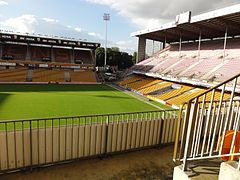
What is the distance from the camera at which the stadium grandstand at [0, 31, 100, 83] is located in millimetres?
31036

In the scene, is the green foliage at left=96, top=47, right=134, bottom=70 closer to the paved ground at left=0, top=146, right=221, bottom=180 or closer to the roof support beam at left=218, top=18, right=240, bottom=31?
the roof support beam at left=218, top=18, right=240, bottom=31

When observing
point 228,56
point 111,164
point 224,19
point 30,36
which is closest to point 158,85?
point 228,56

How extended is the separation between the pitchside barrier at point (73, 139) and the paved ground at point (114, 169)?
0.22 meters

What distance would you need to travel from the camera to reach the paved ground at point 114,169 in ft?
16.9

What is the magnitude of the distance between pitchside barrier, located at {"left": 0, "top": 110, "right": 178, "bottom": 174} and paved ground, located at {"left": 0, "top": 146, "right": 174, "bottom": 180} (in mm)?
219

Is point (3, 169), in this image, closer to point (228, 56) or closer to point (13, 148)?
point (13, 148)

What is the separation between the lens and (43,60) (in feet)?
119

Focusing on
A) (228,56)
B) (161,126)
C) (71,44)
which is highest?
(71,44)

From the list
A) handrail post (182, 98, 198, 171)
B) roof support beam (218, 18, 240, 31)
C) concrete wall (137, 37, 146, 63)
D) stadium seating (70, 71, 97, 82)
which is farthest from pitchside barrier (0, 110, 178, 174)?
concrete wall (137, 37, 146, 63)

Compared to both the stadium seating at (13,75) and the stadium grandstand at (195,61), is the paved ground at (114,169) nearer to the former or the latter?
the stadium grandstand at (195,61)

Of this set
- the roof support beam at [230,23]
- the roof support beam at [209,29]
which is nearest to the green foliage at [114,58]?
the roof support beam at [209,29]

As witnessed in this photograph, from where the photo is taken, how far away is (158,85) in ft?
80.3

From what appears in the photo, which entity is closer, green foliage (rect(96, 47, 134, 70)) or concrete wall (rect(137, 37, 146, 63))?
concrete wall (rect(137, 37, 146, 63))

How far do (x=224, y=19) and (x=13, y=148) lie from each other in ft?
69.5
